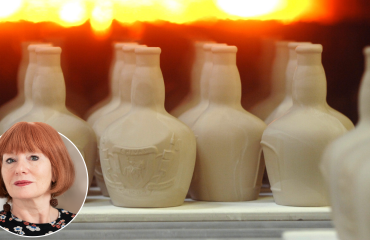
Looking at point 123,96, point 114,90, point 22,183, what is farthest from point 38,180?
point 114,90

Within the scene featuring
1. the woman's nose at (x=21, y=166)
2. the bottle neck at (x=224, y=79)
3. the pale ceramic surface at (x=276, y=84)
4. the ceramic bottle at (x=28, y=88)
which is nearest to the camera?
the woman's nose at (x=21, y=166)

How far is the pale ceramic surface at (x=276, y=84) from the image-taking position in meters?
1.38

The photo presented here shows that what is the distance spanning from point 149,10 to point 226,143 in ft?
1.57

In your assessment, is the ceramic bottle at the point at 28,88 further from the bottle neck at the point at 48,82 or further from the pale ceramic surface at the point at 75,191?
the pale ceramic surface at the point at 75,191

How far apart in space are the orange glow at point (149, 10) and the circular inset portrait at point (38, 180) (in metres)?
0.54

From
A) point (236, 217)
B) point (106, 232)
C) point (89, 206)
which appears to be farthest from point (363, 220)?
point (89, 206)

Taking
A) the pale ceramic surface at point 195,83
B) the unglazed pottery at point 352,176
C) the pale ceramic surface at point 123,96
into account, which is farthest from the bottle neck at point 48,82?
the unglazed pottery at point 352,176

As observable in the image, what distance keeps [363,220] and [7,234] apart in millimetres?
585

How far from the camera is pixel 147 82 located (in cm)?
106

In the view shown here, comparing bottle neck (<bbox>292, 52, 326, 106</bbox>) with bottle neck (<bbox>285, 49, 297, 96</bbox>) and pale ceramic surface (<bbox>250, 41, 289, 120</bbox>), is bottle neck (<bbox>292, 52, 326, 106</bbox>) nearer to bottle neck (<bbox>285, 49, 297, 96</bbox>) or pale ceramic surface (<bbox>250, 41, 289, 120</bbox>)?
bottle neck (<bbox>285, 49, 297, 96</bbox>)

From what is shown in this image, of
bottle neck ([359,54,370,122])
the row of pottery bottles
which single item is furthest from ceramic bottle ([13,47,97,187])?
bottle neck ([359,54,370,122])

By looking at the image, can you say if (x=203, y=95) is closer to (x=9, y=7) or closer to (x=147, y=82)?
(x=147, y=82)

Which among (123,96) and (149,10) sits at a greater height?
(149,10)

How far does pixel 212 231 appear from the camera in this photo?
97 cm
